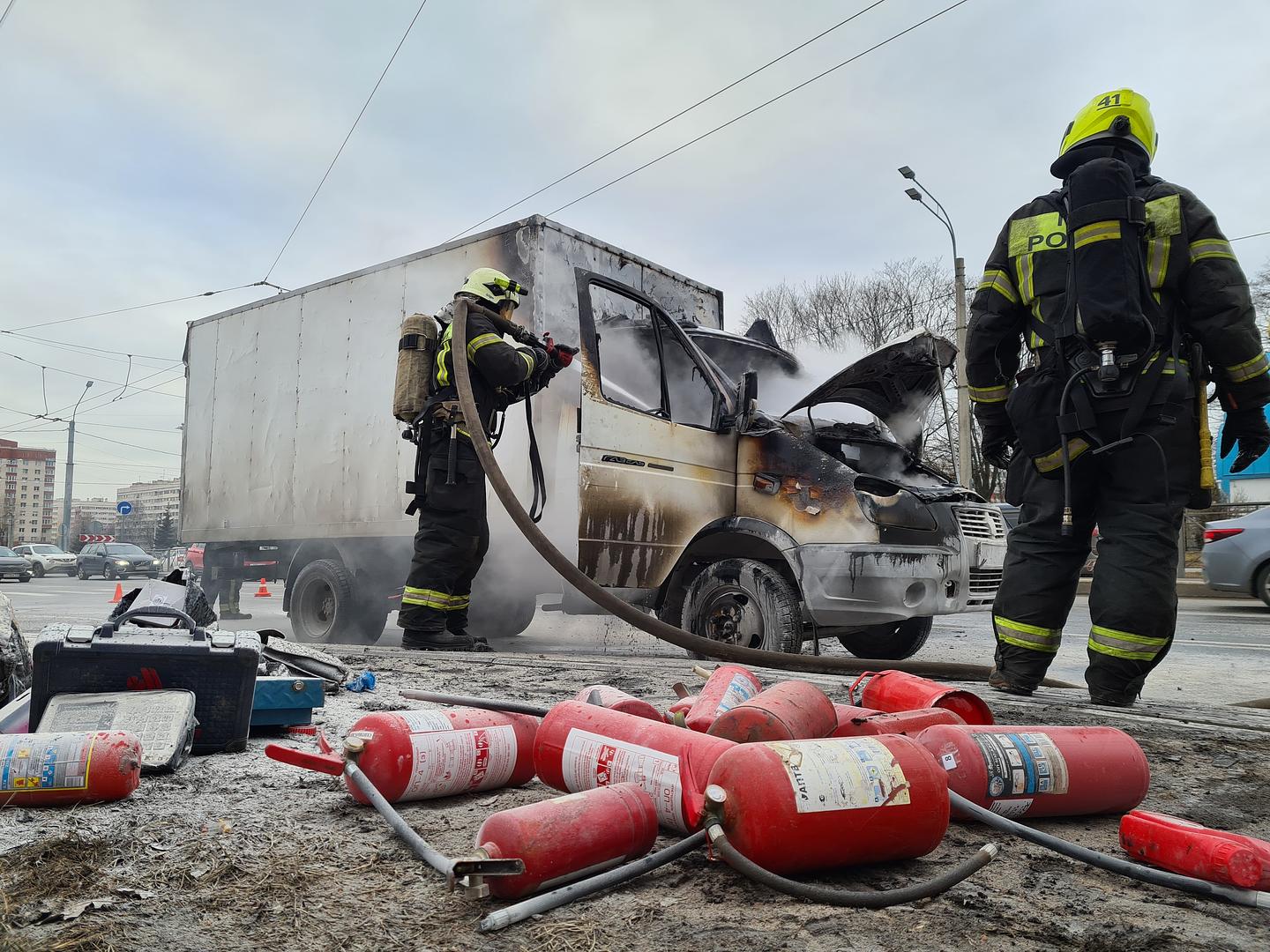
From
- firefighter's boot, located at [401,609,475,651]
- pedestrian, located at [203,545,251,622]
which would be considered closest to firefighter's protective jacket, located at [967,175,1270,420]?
firefighter's boot, located at [401,609,475,651]

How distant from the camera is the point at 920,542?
4871 mm

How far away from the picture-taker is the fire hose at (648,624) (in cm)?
432

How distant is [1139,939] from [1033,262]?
9.35 feet

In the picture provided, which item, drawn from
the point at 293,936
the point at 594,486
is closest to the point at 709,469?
the point at 594,486

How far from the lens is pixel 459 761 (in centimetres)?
210

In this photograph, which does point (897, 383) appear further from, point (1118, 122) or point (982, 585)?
point (1118, 122)

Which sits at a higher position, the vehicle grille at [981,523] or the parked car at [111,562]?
the vehicle grille at [981,523]

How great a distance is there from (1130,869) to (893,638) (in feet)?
13.8

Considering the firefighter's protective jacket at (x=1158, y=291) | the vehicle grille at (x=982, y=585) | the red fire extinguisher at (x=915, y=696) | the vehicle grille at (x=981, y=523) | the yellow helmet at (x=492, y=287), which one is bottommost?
the red fire extinguisher at (x=915, y=696)

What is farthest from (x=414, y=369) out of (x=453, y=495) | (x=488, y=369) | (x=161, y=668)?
(x=161, y=668)

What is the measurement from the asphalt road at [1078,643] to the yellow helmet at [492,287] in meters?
2.35

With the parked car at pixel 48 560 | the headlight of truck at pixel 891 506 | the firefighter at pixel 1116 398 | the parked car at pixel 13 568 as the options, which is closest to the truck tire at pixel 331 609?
the headlight of truck at pixel 891 506

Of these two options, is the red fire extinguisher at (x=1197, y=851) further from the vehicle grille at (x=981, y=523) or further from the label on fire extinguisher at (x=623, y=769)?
the vehicle grille at (x=981, y=523)

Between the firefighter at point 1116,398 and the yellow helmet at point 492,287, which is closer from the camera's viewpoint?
the firefighter at point 1116,398
